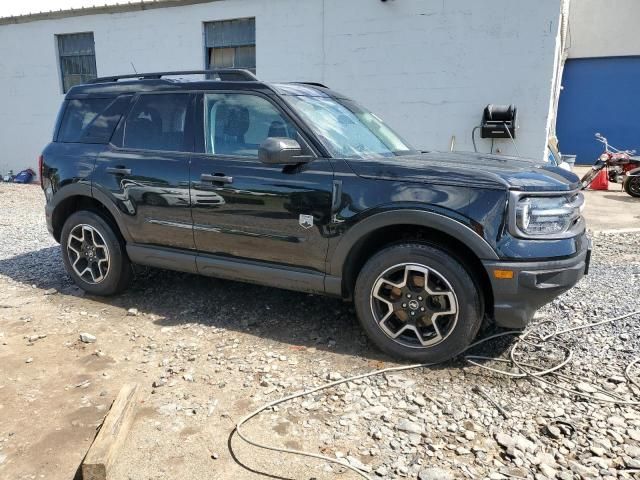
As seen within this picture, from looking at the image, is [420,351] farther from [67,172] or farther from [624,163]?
[624,163]

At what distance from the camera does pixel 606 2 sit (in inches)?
747

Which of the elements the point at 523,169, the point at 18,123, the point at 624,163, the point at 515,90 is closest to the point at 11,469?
the point at 523,169

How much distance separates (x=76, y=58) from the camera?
12.9 metres

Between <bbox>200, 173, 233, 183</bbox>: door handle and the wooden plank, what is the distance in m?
1.60

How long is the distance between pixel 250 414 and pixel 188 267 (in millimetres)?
1686

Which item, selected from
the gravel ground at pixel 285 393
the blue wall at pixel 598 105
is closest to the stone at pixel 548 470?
the gravel ground at pixel 285 393

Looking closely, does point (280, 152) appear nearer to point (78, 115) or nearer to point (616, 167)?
point (78, 115)

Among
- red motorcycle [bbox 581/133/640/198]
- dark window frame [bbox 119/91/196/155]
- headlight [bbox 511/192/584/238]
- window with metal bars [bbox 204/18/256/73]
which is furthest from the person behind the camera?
red motorcycle [bbox 581/133/640/198]

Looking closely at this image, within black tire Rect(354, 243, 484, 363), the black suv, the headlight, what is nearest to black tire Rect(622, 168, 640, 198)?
the black suv

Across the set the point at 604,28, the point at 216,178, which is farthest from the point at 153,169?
the point at 604,28

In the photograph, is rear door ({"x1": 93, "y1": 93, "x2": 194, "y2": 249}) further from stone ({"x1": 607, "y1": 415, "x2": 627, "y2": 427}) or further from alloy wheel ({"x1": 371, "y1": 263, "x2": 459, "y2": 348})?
stone ({"x1": 607, "y1": 415, "x2": 627, "y2": 427})

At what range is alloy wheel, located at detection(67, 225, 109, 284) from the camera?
4.63 metres

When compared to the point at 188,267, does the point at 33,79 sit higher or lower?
higher

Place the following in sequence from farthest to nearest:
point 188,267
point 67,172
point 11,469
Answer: point 67,172, point 188,267, point 11,469
